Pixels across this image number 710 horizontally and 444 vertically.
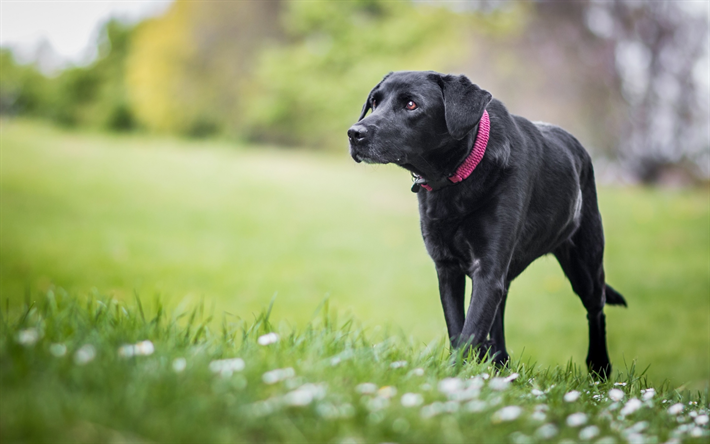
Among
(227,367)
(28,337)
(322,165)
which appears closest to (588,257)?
(227,367)

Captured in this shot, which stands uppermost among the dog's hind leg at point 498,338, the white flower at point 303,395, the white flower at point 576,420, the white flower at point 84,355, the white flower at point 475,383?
the white flower at point 84,355

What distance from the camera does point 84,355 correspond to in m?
1.85

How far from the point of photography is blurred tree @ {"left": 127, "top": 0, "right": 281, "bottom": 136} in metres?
22.2

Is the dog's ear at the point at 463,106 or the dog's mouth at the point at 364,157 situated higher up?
the dog's ear at the point at 463,106

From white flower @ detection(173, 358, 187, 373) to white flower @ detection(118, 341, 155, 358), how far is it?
15 cm

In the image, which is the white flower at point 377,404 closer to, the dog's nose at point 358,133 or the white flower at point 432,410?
the white flower at point 432,410

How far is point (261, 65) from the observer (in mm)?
22625

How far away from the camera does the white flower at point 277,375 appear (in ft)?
6.22

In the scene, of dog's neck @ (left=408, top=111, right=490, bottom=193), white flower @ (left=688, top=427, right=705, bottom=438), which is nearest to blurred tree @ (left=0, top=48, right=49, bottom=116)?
dog's neck @ (left=408, top=111, right=490, bottom=193)

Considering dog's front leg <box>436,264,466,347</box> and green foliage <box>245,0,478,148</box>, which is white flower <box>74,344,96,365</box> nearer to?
dog's front leg <box>436,264,466,347</box>

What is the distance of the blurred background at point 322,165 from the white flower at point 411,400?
120 centimetres

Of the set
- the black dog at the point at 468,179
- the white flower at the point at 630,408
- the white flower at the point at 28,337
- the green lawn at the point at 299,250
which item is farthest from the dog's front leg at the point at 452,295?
the green lawn at the point at 299,250

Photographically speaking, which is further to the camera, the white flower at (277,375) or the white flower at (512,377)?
the white flower at (512,377)

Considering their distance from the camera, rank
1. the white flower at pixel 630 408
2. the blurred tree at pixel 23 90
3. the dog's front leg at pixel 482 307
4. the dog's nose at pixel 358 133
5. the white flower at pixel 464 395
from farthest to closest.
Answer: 1. the blurred tree at pixel 23 90
2. the dog's nose at pixel 358 133
3. the dog's front leg at pixel 482 307
4. the white flower at pixel 630 408
5. the white flower at pixel 464 395
